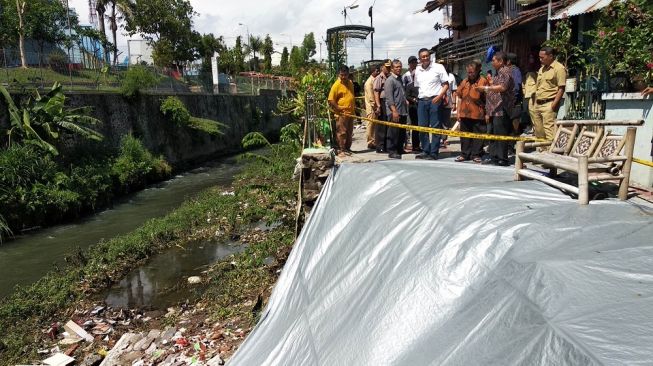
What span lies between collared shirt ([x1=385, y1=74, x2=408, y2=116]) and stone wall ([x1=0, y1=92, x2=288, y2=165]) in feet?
34.5

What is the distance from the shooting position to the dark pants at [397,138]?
767 cm

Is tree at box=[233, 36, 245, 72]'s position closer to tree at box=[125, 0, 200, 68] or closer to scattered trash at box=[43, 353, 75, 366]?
tree at box=[125, 0, 200, 68]

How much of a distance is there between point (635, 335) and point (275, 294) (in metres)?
3.42

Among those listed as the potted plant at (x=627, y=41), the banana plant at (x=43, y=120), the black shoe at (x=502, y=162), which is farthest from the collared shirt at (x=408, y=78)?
the banana plant at (x=43, y=120)

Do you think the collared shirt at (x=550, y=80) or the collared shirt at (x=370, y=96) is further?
the collared shirt at (x=370, y=96)

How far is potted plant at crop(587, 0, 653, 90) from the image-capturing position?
6.02 metres

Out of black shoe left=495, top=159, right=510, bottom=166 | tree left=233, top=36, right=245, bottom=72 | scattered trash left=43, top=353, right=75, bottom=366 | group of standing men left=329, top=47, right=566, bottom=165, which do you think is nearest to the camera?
scattered trash left=43, top=353, right=75, bottom=366

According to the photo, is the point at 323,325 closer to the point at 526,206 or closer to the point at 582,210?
the point at 526,206

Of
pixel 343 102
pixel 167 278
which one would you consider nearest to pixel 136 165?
pixel 167 278

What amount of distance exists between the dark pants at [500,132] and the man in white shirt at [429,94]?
0.86 m

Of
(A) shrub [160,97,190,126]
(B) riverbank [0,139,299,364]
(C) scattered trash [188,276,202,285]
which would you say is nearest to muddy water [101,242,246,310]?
(C) scattered trash [188,276,202,285]

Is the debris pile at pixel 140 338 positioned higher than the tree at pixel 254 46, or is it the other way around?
the tree at pixel 254 46

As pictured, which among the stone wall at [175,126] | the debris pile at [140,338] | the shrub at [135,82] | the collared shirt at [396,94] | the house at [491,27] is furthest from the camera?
the shrub at [135,82]

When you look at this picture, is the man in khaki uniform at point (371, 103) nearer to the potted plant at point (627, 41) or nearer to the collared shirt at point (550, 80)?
the collared shirt at point (550, 80)
